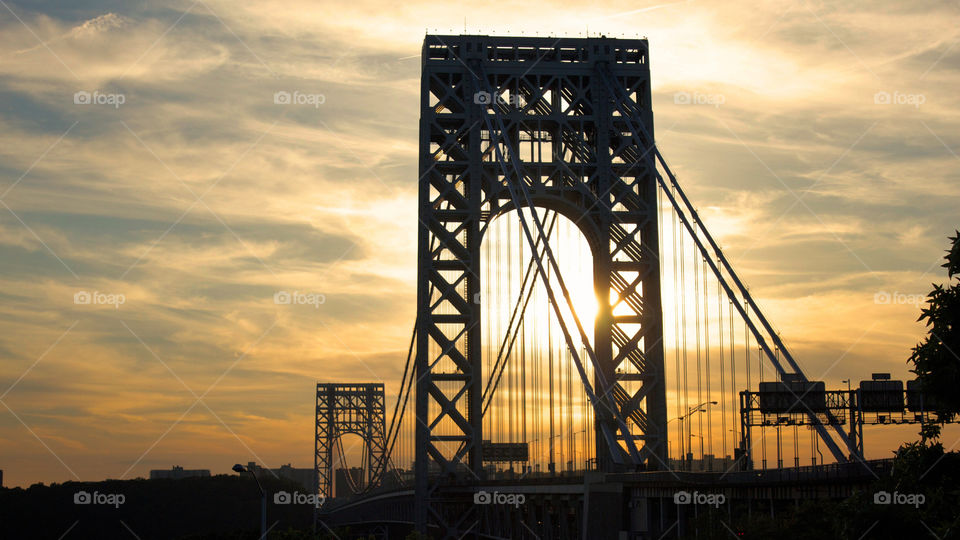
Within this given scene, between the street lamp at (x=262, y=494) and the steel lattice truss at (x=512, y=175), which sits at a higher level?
the steel lattice truss at (x=512, y=175)

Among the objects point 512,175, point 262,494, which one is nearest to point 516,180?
point 512,175

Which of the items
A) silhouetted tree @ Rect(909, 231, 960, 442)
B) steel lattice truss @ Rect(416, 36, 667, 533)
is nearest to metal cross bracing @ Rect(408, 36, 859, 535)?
steel lattice truss @ Rect(416, 36, 667, 533)

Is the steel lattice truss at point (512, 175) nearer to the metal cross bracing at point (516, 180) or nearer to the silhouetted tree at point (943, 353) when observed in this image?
the metal cross bracing at point (516, 180)

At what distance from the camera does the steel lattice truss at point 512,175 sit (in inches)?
2465

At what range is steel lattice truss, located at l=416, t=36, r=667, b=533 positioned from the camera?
62.6 m

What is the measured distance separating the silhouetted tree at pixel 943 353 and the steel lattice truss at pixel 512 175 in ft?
108

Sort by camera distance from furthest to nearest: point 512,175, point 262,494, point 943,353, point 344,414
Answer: point 344,414, point 512,175, point 262,494, point 943,353

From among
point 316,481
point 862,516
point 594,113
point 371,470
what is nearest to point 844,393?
point 594,113

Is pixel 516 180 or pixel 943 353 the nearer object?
pixel 943 353

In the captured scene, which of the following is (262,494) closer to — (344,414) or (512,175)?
(512,175)

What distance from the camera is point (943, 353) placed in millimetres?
27766

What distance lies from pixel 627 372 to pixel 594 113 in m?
14.6

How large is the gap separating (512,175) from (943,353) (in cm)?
3929

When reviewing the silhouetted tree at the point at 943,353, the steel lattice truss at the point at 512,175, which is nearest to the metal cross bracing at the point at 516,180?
the steel lattice truss at the point at 512,175
